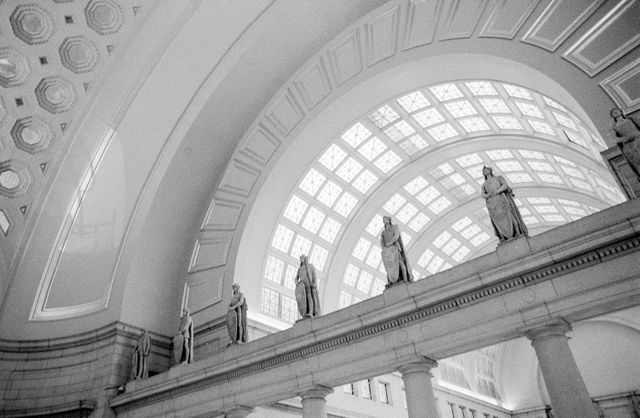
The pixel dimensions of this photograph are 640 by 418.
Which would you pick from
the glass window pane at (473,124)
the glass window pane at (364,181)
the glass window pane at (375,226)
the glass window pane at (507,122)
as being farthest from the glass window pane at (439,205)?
the glass window pane at (507,122)

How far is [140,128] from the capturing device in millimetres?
16328

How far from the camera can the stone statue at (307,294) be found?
37.7 feet

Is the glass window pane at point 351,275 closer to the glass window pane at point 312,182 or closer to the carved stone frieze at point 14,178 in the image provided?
the glass window pane at point 312,182

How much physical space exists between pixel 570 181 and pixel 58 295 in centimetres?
2165

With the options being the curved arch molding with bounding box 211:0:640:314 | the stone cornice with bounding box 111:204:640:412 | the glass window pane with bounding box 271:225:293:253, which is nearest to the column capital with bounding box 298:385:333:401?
the stone cornice with bounding box 111:204:640:412

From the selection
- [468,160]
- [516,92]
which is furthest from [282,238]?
[516,92]

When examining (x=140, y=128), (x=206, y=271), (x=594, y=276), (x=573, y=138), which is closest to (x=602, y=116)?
(x=594, y=276)

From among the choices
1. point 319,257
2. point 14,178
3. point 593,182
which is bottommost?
point 319,257

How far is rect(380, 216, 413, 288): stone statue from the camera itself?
33.8 feet

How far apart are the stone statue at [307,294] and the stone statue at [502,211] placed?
4.72 metres

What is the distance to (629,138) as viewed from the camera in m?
8.12

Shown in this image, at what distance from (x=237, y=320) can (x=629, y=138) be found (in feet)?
33.2

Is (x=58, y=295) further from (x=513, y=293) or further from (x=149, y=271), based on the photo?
(x=513, y=293)

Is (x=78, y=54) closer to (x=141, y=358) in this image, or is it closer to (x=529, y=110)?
(x=141, y=358)
